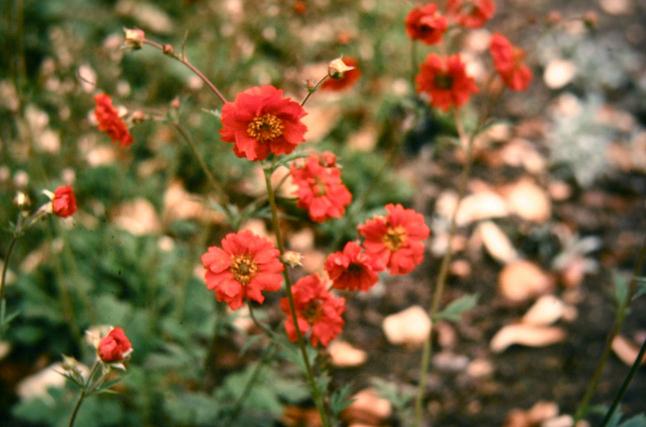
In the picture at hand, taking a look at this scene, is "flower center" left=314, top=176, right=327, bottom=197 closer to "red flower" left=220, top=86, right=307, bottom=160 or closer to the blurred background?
"red flower" left=220, top=86, right=307, bottom=160

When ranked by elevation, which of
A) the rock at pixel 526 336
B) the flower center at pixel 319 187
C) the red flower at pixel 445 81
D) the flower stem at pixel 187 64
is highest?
the red flower at pixel 445 81

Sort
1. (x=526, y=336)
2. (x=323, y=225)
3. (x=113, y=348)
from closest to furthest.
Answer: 1. (x=113, y=348)
2. (x=323, y=225)
3. (x=526, y=336)

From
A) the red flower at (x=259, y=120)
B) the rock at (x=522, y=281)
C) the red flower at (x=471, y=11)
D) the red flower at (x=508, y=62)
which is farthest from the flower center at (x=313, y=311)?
the rock at (x=522, y=281)

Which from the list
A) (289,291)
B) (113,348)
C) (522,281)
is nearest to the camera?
(113,348)

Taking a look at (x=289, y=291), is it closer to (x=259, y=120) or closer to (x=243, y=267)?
(x=243, y=267)

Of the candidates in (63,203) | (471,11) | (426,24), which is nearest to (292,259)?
(63,203)

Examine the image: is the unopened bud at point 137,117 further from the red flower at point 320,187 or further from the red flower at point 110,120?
the red flower at point 320,187

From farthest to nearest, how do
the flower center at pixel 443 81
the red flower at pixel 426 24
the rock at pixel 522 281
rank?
the rock at pixel 522 281
the flower center at pixel 443 81
the red flower at pixel 426 24
